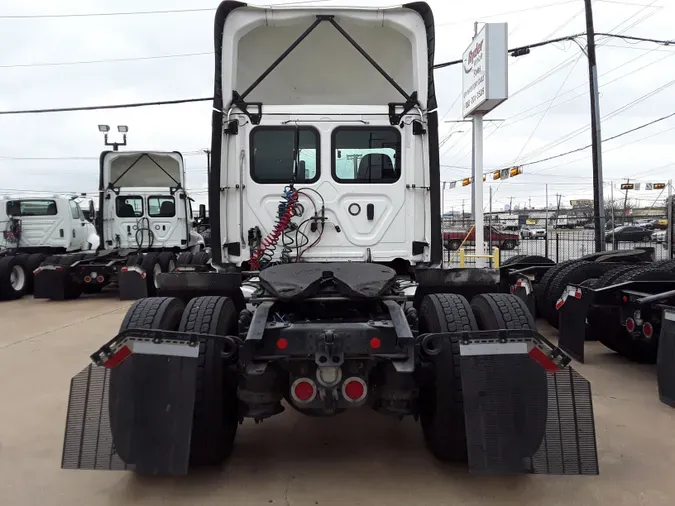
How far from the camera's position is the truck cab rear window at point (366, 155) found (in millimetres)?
5223

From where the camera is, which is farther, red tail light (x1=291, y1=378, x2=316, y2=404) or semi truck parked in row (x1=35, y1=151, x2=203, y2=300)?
semi truck parked in row (x1=35, y1=151, x2=203, y2=300)

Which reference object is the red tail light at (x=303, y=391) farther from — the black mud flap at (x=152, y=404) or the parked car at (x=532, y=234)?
the parked car at (x=532, y=234)

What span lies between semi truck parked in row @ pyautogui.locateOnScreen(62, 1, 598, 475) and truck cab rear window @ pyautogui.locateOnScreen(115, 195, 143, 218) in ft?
32.6

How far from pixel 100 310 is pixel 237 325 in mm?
8716

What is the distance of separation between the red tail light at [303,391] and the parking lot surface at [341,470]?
62cm

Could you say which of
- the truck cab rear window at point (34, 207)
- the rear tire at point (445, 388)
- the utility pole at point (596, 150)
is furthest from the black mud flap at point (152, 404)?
the truck cab rear window at point (34, 207)

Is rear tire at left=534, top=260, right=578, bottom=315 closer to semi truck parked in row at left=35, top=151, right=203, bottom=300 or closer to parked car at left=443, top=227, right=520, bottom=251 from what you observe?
semi truck parked in row at left=35, top=151, right=203, bottom=300

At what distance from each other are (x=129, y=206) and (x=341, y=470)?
12.3m

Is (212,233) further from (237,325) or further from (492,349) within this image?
(492,349)

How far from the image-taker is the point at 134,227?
1462cm

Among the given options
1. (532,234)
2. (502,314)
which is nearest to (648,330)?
(502,314)

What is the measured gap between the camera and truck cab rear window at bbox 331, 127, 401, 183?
206 inches

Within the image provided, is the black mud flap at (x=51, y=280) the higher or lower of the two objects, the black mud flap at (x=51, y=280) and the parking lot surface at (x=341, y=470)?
the higher

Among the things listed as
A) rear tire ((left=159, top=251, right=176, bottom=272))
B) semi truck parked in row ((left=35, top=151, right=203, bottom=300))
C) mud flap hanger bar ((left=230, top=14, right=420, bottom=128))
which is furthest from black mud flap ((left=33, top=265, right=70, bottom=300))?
mud flap hanger bar ((left=230, top=14, right=420, bottom=128))
